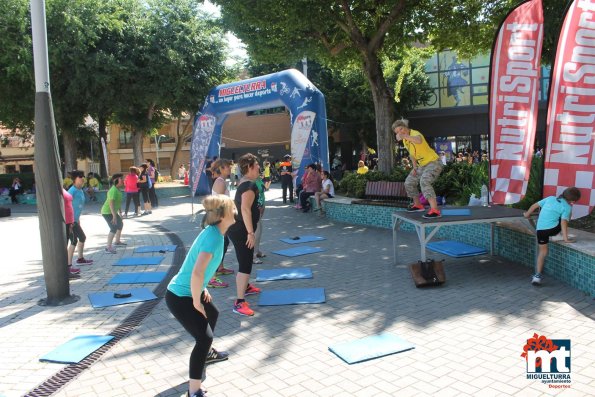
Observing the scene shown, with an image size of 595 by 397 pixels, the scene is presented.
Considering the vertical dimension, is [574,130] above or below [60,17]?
below

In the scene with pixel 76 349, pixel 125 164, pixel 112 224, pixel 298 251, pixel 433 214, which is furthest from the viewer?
pixel 125 164

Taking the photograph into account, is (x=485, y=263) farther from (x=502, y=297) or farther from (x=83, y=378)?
(x=83, y=378)

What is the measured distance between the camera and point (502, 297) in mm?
5738

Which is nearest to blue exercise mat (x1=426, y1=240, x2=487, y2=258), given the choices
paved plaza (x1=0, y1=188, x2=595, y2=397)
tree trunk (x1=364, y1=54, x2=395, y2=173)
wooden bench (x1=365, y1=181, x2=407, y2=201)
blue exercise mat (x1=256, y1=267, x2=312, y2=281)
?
paved plaza (x1=0, y1=188, x2=595, y2=397)

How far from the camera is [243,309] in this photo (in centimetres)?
551

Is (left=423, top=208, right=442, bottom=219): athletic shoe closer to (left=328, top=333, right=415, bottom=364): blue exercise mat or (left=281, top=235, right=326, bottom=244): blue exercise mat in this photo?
(left=328, top=333, right=415, bottom=364): blue exercise mat

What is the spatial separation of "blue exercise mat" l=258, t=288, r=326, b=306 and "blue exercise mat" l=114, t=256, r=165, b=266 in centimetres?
312

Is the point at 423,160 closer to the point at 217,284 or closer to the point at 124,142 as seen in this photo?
the point at 217,284

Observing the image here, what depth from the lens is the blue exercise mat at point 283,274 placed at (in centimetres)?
709

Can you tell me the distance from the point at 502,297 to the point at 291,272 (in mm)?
2998

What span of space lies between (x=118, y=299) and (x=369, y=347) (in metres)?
3.48

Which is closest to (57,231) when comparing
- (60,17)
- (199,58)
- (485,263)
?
(485,263)

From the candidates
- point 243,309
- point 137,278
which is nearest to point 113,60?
point 137,278

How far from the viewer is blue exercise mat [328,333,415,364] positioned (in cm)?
418
